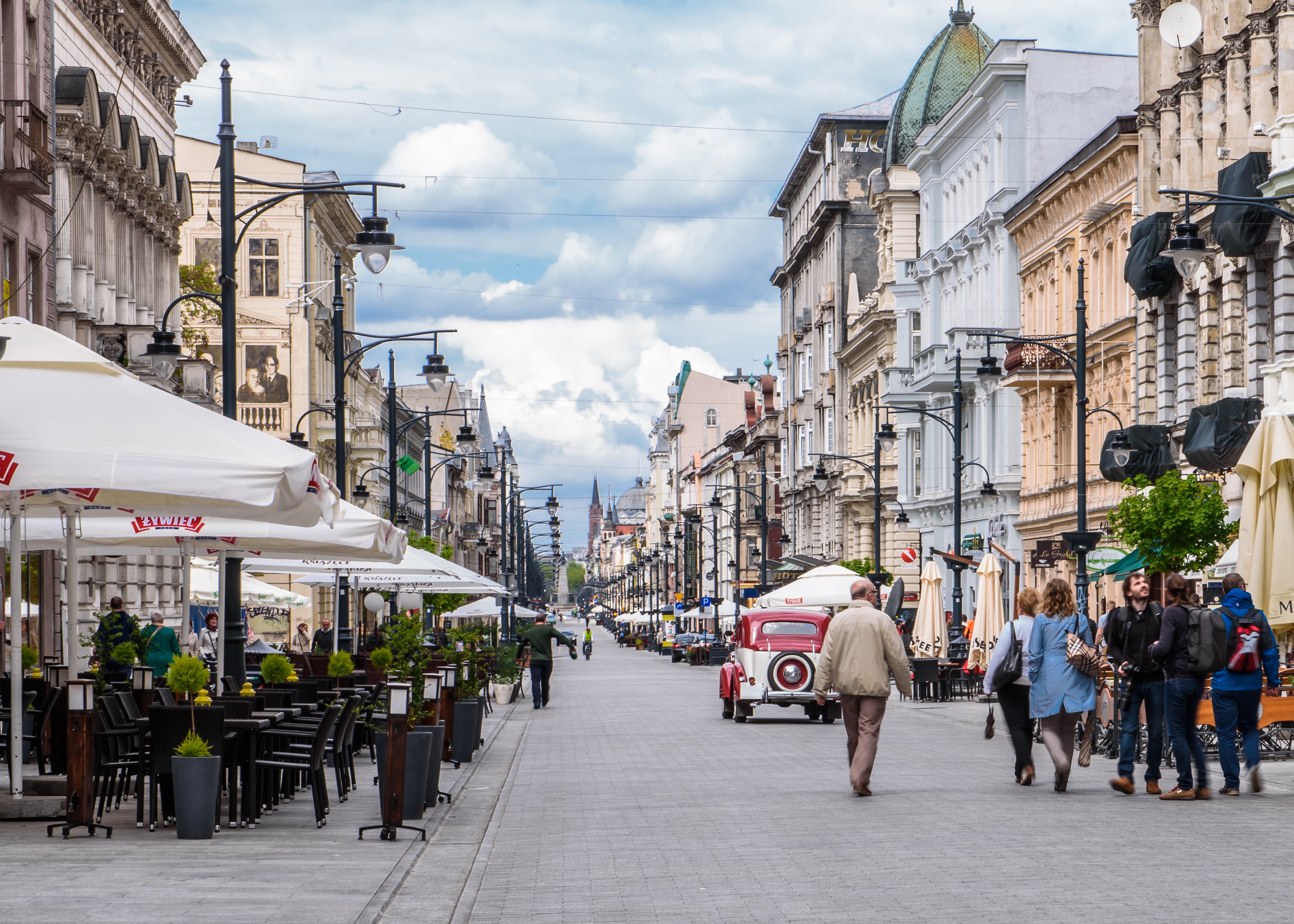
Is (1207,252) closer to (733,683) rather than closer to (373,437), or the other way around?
(733,683)

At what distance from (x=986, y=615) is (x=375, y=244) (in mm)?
→ 16291

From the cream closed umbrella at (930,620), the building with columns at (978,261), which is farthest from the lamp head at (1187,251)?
the building with columns at (978,261)

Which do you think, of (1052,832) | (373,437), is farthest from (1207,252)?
(373,437)

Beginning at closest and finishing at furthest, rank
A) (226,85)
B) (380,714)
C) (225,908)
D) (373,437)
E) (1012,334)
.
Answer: (225,908), (380,714), (226,85), (1012,334), (373,437)

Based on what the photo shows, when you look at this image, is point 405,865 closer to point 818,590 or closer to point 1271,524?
point 1271,524

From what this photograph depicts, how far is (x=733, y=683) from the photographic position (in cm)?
3159

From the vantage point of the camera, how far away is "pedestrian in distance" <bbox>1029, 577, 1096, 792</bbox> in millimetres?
16672

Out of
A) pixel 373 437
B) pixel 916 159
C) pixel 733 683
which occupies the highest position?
pixel 916 159

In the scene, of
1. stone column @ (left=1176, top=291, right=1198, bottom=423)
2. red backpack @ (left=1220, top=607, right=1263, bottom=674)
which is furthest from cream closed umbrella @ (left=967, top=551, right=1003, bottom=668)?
red backpack @ (left=1220, top=607, right=1263, bottom=674)

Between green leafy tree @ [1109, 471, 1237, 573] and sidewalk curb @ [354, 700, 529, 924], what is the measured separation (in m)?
14.0

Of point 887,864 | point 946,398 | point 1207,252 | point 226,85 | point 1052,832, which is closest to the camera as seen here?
point 887,864

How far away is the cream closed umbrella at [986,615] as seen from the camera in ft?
116

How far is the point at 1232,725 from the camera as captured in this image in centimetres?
1650

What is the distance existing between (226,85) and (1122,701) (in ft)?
36.2
